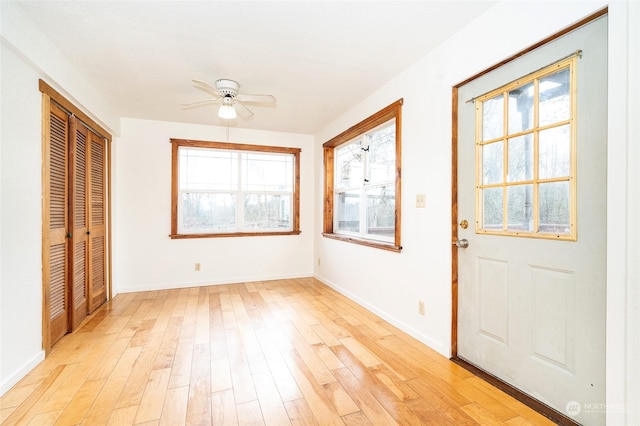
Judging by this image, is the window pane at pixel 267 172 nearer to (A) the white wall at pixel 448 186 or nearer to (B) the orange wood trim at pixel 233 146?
(B) the orange wood trim at pixel 233 146

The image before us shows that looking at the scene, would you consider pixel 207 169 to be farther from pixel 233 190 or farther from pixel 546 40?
pixel 546 40

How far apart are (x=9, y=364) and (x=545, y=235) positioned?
11.3ft

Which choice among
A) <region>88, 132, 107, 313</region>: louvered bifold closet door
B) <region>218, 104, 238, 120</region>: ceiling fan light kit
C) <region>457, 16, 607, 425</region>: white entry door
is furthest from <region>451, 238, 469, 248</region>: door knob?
<region>88, 132, 107, 313</region>: louvered bifold closet door

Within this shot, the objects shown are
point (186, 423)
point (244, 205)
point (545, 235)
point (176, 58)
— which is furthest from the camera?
point (244, 205)

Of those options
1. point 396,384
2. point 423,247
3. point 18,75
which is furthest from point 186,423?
point 18,75

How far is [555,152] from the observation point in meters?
1.68

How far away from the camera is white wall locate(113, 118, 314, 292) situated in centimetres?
423

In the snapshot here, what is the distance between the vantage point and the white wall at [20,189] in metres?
1.87

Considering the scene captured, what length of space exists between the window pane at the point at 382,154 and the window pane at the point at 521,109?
1.36 metres

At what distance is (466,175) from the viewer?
7.36 feet

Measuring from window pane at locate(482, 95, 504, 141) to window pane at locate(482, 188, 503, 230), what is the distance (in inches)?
15.1

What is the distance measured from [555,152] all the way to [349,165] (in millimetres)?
2806

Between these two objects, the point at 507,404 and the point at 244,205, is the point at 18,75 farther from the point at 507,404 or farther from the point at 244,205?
the point at 507,404

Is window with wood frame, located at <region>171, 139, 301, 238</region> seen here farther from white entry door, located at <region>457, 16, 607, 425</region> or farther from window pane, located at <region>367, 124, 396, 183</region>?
white entry door, located at <region>457, 16, 607, 425</region>
